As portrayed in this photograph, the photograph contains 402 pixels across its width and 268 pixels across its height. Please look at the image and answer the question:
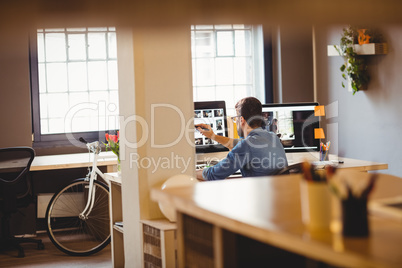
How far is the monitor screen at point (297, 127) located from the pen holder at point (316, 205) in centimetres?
294

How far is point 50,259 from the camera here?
162 inches

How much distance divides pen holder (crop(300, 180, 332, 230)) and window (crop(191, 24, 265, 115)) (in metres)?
4.70

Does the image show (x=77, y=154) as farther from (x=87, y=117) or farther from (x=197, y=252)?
(x=197, y=252)

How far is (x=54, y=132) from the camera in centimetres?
539

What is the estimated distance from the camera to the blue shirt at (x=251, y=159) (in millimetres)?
3025

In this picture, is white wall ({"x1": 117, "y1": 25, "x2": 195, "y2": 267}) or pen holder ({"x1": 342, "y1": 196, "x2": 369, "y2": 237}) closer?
pen holder ({"x1": 342, "y1": 196, "x2": 369, "y2": 237})

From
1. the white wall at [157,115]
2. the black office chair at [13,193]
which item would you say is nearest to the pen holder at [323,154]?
the white wall at [157,115]

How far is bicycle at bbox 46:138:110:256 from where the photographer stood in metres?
4.27

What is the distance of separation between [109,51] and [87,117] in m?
0.73

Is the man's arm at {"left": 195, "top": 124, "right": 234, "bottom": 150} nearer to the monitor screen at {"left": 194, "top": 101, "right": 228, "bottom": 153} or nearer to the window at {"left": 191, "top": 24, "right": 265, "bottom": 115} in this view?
the monitor screen at {"left": 194, "top": 101, "right": 228, "bottom": 153}

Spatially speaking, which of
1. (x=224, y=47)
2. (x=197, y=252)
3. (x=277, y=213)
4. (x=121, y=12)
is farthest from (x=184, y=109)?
(x=224, y=47)

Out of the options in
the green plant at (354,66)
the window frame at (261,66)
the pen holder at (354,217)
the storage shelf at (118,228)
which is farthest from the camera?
the window frame at (261,66)

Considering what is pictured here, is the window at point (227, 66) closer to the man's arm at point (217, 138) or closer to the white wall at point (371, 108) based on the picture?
the white wall at point (371, 108)

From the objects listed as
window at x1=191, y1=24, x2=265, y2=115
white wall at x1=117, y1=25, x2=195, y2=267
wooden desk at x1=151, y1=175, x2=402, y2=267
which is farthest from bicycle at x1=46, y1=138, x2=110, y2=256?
wooden desk at x1=151, y1=175, x2=402, y2=267
